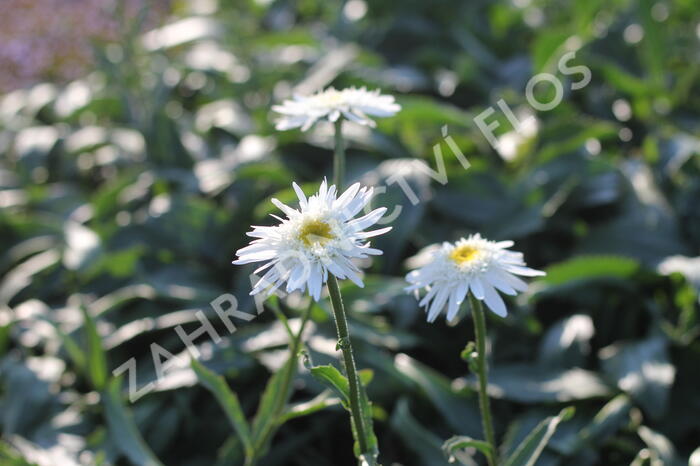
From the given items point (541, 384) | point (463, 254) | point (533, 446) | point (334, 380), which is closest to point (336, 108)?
point (463, 254)

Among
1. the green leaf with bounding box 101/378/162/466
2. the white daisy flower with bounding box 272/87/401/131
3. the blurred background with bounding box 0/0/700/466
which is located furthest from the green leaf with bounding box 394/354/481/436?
the white daisy flower with bounding box 272/87/401/131

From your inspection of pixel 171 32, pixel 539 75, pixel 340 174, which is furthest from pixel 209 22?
pixel 340 174

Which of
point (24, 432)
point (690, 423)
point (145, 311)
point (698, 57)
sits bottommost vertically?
point (690, 423)

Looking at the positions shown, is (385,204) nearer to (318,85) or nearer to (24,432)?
(318,85)

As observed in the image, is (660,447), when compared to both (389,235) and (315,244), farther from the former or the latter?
(315,244)

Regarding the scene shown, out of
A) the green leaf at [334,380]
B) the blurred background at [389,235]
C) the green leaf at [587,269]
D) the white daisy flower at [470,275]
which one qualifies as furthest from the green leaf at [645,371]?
the green leaf at [334,380]
